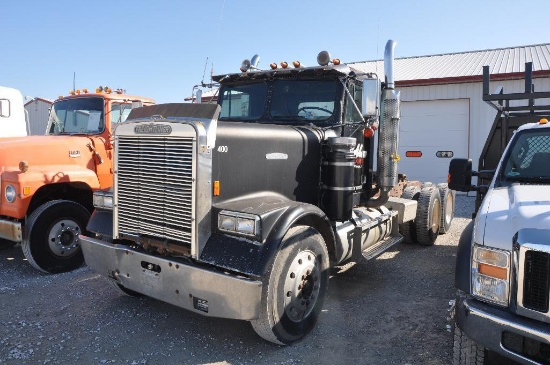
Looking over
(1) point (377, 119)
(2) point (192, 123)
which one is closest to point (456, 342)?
(2) point (192, 123)

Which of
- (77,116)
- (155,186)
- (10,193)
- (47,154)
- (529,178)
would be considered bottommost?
(10,193)

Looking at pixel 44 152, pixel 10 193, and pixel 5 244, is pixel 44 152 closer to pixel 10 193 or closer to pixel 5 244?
pixel 10 193

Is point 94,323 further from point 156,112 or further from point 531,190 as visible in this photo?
point 531,190

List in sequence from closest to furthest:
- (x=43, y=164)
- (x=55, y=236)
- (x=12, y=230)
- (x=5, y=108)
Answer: (x=12, y=230) → (x=55, y=236) → (x=43, y=164) → (x=5, y=108)

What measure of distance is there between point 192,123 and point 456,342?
2.42m

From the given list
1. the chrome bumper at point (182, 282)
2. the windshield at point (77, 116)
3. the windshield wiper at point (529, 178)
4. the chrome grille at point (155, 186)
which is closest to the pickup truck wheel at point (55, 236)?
the windshield at point (77, 116)

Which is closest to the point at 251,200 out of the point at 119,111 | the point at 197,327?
the point at 197,327

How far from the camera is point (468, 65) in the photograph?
16.2 meters

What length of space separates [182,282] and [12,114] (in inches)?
287

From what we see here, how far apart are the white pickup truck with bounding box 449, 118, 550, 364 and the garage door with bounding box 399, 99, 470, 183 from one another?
11594mm

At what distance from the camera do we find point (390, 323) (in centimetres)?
415

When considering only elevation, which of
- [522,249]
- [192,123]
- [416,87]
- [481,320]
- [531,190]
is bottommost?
[481,320]

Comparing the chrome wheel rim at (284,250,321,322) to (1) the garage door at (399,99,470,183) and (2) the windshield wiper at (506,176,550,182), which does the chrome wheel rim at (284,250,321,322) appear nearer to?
(2) the windshield wiper at (506,176,550,182)

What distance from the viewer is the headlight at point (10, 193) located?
213 inches
